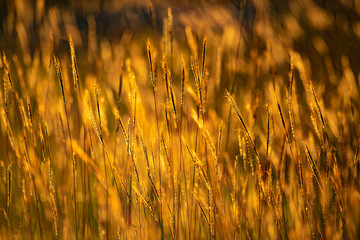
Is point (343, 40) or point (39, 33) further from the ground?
point (39, 33)

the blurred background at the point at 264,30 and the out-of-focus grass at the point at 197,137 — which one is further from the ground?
the blurred background at the point at 264,30

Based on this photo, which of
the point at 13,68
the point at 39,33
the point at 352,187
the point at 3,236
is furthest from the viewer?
the point at 13,68

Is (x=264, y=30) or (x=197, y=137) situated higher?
(x=264, y=30)

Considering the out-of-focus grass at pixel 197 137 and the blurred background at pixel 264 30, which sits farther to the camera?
the blurred background at pixel 264 30

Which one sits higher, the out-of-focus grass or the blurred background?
the blurred background

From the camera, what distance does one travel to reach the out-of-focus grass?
915 millimetres

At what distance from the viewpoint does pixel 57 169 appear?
1.43m

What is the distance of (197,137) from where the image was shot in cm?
118

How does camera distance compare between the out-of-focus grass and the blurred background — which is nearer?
the out-of-focus grass

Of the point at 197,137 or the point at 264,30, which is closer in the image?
the point at 197,137

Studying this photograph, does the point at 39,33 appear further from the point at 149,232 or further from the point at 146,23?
the point at 146,23

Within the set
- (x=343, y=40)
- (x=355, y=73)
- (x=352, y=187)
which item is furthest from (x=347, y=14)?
(x=352, y=187)

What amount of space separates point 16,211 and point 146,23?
1.98m

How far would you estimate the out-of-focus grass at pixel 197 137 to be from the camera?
915 millimetres
